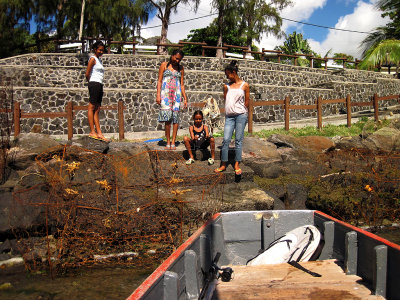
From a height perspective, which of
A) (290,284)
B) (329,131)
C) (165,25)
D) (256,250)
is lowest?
(256,250)

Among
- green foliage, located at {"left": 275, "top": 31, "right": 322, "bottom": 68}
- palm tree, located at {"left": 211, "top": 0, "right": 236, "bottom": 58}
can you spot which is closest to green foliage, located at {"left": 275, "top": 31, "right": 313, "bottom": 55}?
green foliage, located at {"left": 275, "top": 31, "right": 322, "bottom": 68}

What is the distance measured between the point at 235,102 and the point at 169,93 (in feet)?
4.51

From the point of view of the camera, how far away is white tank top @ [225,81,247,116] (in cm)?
554

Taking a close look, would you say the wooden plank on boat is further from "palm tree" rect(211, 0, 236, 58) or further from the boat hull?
"palm tree" rect(211, 0, 236, 58)

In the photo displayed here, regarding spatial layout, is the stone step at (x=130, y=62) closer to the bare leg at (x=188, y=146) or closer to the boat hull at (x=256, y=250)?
the bare leg at (x=188, y=146)

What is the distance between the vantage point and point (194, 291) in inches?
116

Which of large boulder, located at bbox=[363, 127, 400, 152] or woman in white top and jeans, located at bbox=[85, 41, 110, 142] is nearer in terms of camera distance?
woman in white top and jeans, located at bbox=[85, 41, 110, 142]

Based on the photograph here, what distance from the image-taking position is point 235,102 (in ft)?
18.2

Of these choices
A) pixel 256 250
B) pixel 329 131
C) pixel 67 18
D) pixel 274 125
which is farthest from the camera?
pixel 67 18

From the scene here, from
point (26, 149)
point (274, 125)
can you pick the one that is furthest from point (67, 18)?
point (26, 149)

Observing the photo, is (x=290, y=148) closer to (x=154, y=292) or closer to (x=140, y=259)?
(x=140, y=259)

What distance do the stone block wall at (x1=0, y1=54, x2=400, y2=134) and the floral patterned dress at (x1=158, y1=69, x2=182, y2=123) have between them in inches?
287

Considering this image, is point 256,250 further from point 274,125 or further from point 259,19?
point 259,19

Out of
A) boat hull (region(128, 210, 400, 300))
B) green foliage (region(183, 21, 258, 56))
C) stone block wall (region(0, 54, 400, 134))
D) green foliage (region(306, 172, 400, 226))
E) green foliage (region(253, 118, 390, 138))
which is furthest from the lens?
green foliage (region(183, 21, 258, 56))
